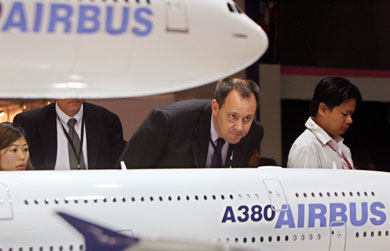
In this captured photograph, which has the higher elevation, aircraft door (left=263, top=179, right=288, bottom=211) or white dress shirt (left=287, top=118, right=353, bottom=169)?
white dress shirt (left=287, top=118, right=353, bottom=169)

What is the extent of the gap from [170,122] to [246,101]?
50cm

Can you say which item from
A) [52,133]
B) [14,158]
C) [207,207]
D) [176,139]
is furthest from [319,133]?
[14,158]

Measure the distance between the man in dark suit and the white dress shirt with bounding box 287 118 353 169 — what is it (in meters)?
0.34

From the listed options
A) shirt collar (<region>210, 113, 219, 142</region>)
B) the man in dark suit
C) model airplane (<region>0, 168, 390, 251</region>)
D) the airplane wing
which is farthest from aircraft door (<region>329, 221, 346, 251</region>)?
the airplane wing

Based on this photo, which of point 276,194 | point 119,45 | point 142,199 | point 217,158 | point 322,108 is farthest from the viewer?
point 322,108

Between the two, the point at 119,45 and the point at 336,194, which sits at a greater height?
the point at 119,45

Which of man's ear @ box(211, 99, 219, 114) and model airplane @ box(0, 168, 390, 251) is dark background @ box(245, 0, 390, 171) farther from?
man's ear @ box(211, 99, 219, 114)

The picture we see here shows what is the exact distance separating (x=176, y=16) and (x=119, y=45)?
3.3 inches

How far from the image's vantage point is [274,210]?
373 centimetres

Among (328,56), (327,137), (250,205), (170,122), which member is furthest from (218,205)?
(328,56)

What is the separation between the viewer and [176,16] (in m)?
0.82

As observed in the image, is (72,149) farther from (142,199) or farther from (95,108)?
(142,199)

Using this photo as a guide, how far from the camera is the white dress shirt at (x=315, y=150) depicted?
4.31 m

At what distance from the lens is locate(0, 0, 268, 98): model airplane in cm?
76
